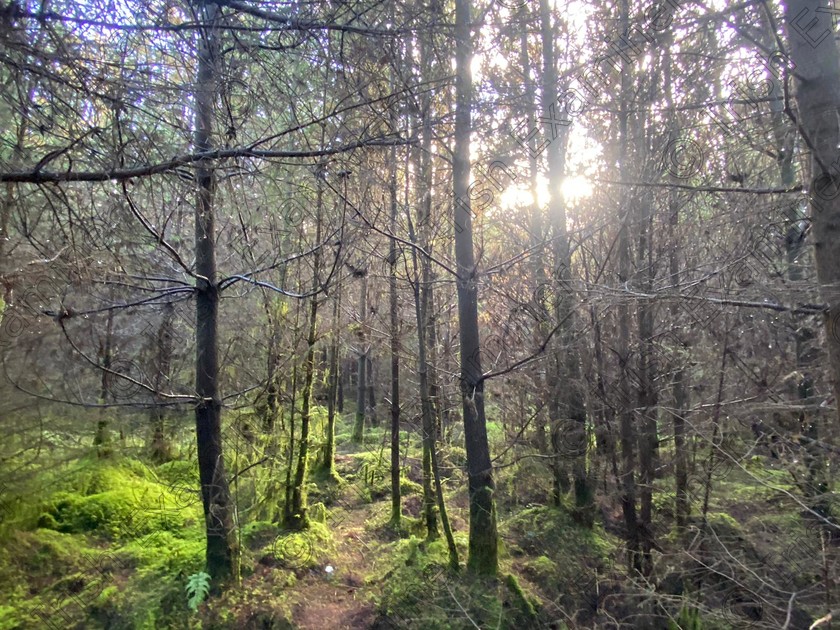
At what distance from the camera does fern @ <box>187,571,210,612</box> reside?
15.3 ft

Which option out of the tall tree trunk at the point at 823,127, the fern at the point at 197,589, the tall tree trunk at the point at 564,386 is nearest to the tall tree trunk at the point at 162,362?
the fern at the point at 197,589

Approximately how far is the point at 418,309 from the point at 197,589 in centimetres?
384

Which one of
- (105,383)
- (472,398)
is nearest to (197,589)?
(105,383)

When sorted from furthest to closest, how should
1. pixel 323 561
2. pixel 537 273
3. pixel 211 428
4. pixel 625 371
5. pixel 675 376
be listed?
pixel 537 273 → pixel 675 376 → pixel 323 561 → pixel 625 371 → pixel 211 428

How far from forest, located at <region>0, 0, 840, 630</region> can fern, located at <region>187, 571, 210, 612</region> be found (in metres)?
0.04

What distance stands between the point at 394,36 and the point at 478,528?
526 cm

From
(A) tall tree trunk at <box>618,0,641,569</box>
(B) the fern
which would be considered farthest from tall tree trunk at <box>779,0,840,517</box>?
(B) the fern

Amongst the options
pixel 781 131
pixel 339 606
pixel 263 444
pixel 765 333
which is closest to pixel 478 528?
pixel 339 606

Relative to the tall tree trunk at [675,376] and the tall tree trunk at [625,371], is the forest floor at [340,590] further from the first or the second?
the tall tree trunk at [675,376]

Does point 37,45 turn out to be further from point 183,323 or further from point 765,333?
point 765,333

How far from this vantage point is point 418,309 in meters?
6.31

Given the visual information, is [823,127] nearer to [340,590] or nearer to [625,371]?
[625,371]

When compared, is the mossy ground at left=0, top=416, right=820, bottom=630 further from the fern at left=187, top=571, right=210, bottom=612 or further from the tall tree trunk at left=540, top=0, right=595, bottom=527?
the tall tree trunk at left=540, top=0, right=595, bottom=527

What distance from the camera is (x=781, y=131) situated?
3246mm
